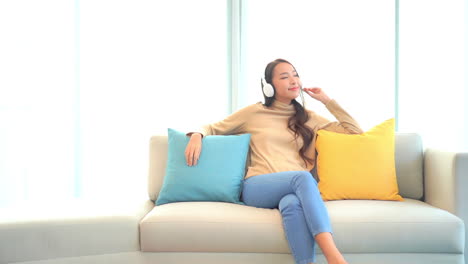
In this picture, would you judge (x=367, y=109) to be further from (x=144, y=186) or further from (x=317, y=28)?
(x=144, y=186)

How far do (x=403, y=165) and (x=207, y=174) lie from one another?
3.63ft

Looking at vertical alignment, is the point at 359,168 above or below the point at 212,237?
above

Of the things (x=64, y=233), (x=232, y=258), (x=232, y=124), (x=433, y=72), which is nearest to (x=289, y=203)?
(x=232, y=258)

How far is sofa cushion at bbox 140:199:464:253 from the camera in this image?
2.14 metres

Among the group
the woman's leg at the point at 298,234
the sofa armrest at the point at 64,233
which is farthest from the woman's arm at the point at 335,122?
the sofa armrest at the point at 64,233

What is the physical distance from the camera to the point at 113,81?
376 centimetres

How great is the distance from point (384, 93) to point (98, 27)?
2292 mm

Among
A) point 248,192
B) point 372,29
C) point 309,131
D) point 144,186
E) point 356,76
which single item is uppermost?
point 372,29

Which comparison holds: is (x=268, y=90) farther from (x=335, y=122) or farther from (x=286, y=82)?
(x=335, y=122)

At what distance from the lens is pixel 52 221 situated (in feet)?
7.09

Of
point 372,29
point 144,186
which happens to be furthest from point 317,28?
point 144,186

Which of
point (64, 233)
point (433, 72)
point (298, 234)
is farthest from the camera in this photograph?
point (433, 72)

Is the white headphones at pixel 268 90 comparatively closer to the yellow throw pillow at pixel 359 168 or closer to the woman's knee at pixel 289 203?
the yellow throw pillow at pixel 359 168

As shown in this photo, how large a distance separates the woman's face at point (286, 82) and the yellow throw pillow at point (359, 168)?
373 mm
